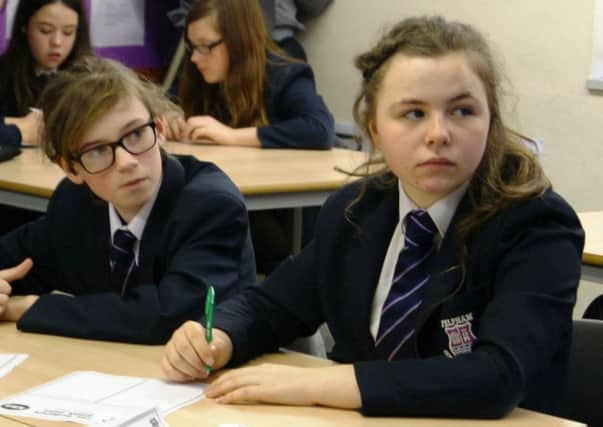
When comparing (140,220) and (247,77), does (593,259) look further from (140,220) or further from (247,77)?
(247,77)

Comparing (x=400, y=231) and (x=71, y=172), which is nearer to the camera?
(x=400, y=231)

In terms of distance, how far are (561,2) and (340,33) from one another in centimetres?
129

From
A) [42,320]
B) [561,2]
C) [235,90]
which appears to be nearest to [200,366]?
[42,320]

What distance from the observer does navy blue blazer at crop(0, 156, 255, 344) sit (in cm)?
191

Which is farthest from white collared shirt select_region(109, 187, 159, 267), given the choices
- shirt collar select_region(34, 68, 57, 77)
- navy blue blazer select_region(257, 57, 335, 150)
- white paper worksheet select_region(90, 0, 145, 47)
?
white paper worksheet select_region(90, 0, 145, 47)

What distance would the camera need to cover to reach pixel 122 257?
2131 millimetres

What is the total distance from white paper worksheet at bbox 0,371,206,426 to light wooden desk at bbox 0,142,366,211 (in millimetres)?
1470

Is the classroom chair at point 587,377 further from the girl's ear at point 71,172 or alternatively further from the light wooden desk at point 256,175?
the light wooden desk at point 256,175

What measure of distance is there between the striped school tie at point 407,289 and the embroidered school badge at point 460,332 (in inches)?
2.7

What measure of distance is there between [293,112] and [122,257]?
82.5 inches

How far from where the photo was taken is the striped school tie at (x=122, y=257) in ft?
6.95

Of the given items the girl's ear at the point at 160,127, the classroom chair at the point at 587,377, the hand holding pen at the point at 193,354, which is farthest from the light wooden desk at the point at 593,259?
the hand holding pen at the point at 193,354

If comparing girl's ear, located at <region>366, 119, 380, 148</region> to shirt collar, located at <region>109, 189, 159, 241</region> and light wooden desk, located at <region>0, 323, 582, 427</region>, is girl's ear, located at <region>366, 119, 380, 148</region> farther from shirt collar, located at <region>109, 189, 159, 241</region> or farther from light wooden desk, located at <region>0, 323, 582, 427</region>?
shirt collar, located at <region>109, 189, 159, 241</region>

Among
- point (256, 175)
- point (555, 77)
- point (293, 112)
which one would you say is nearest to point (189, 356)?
point (256, 175)
